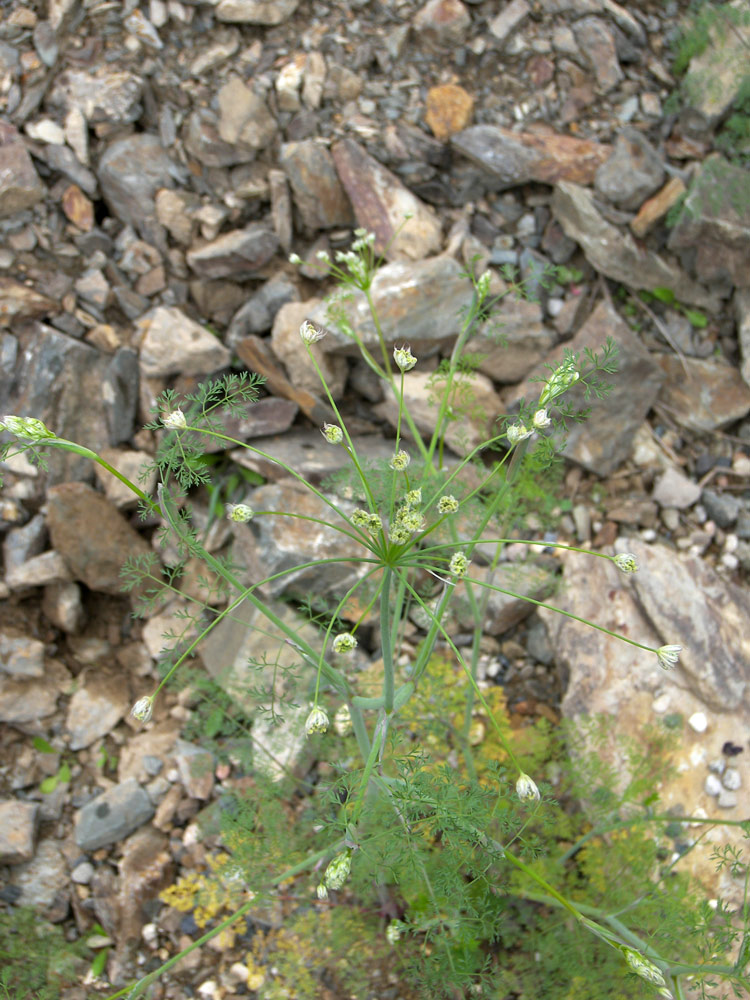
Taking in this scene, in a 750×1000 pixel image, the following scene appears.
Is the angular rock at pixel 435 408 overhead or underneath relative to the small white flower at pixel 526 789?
underneath

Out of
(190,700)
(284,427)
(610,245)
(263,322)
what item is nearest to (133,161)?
(263,322)

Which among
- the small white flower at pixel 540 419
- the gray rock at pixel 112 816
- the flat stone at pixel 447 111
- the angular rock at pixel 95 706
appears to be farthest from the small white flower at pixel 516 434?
the flat stone at pixel 447 111

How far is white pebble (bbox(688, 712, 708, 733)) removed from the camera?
3832 millimetres

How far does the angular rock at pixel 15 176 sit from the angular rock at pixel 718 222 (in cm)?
449

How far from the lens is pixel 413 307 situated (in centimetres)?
469

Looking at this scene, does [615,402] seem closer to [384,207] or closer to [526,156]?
[526,156]

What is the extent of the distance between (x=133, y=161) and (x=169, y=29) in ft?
3.48

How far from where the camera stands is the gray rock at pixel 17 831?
384 centimetres

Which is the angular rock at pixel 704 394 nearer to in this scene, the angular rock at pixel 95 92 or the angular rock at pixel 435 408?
the angular rock at pixel 435 408

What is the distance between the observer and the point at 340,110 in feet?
17.4

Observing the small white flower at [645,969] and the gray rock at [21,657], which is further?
the gray rock at [21,657]

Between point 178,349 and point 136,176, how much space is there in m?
1.43

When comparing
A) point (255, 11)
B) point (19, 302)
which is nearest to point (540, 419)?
point (19, 302)

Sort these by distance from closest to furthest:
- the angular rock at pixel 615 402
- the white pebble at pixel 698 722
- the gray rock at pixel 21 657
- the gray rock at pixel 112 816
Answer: the white pebble at pixel 698 722 → the gray rock at pixel 112 816 → the gray rock at pixel 21 657 → the angular rock at pixel 615 402
